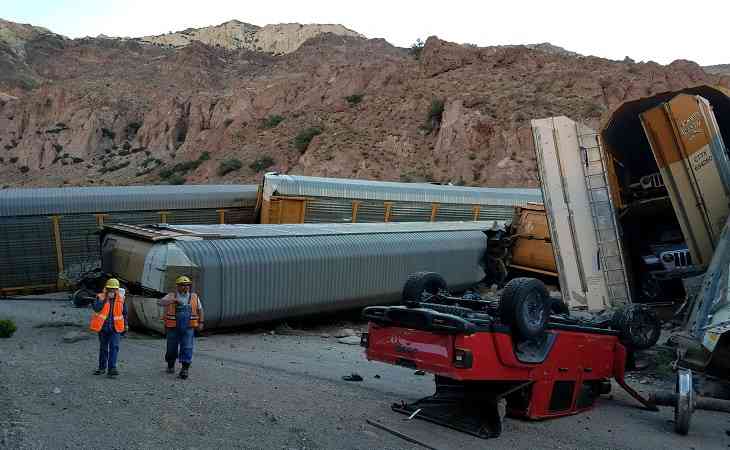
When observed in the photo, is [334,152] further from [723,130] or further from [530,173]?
[723,130]

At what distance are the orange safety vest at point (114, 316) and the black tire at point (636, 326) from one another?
5639mm

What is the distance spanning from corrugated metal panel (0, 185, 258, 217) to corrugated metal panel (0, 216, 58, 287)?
25 centimetres

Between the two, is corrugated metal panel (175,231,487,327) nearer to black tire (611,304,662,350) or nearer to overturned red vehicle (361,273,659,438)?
overturned red vehicle (361,273,659,438)

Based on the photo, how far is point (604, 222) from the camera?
1236 cm

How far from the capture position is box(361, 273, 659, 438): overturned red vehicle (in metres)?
5.90

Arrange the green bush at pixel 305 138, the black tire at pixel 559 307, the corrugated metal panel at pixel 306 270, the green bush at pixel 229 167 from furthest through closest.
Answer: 1. the green bush at pixel 229 167
2. the green bush at pixel 305 138
3. the corrugated metal panel at pixel 306 270
4. the black tire at pixel 559 307

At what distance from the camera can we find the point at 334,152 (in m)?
45.5

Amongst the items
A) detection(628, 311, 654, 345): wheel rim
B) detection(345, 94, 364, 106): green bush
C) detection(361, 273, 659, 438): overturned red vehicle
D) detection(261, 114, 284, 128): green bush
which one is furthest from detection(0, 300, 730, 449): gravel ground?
detection(261, 114, 284, 128): green bush

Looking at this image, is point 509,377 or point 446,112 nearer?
point 509,377

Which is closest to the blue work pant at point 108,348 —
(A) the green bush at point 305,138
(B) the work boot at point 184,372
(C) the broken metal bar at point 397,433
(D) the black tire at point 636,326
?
(B) the work boot at point 184,372

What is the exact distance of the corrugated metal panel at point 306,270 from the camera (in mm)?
11359

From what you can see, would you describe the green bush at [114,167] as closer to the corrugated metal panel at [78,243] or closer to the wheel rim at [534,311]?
the corrugated metal panel at [78,243]

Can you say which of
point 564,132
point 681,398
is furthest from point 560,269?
point 681,398

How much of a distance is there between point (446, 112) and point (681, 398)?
39625 millimetres
